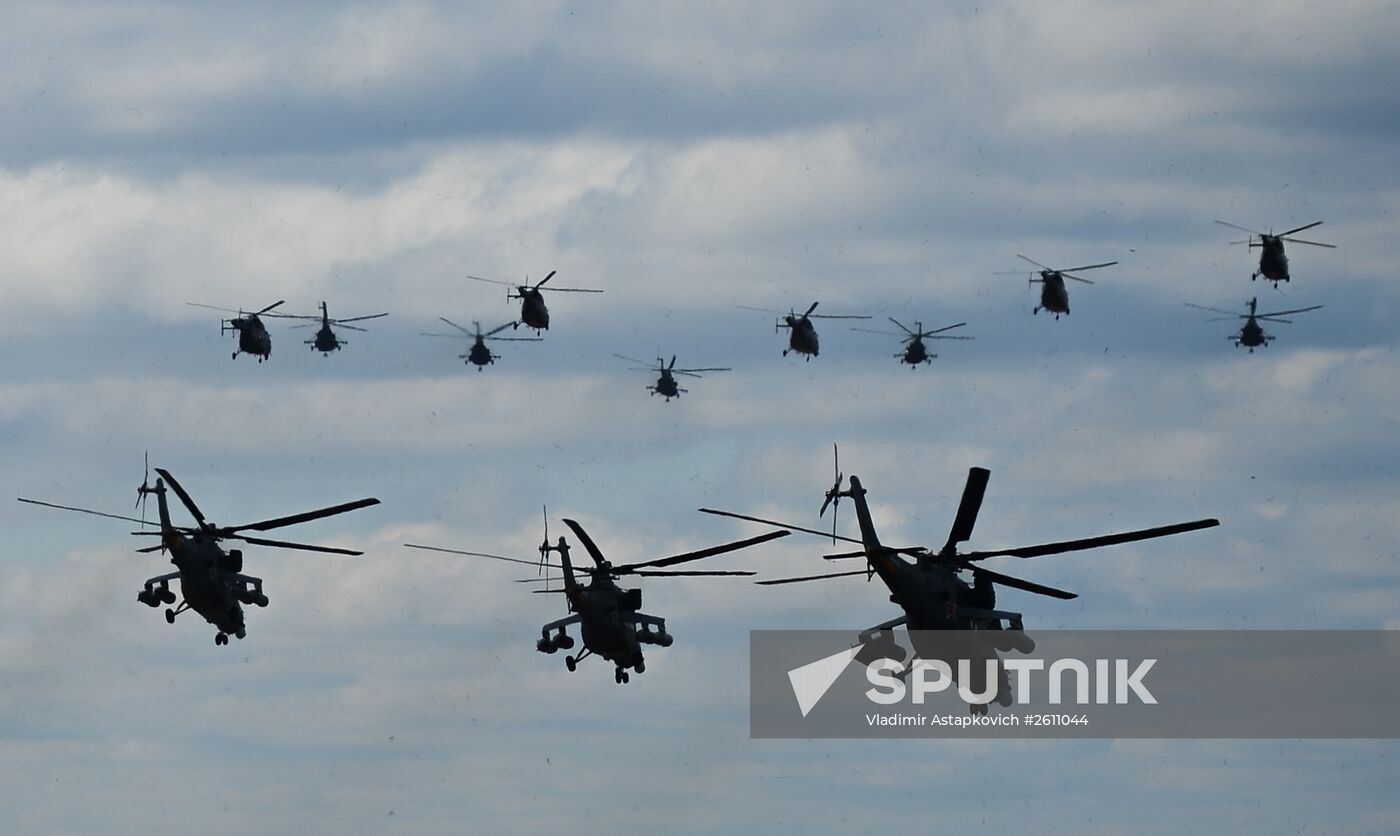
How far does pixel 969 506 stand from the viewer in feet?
432

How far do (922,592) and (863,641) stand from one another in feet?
15.1

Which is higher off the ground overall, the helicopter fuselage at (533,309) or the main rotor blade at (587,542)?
the helicopter fuselage at (533,309)

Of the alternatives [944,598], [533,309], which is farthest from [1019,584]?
[533,309]

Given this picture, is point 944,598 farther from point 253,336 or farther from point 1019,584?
point 253,336

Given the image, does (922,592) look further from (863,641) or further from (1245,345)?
(1245,345)

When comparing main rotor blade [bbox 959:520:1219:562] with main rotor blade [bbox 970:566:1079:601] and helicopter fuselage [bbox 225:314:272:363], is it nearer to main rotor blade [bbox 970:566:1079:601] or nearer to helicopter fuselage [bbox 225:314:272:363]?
main rotor blade [bbox 970:566:1079:601]

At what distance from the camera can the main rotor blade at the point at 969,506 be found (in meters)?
129

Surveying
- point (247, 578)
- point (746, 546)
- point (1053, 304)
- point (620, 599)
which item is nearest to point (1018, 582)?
point (746, 546)

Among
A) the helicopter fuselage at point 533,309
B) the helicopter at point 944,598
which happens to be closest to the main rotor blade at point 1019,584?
the helicopter at point 944,598

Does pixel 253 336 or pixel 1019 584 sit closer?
pixel 1019 584

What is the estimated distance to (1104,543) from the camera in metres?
126

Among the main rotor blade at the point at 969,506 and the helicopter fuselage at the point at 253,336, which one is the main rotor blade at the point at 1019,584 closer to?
the main rotor blade at the point at 969,506

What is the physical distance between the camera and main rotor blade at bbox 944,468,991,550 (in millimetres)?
129250

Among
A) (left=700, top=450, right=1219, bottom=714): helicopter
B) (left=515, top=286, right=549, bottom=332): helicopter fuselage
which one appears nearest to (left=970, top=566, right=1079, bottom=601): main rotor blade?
(left=700, top=450, right=1219, bottom=714): helicopter
